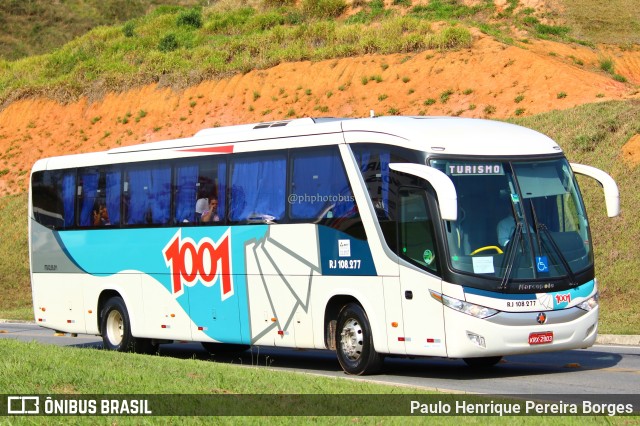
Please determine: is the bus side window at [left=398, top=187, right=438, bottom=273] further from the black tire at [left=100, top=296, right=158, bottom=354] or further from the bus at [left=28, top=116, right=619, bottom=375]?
the black tire at [left=100, top=296, right=158, bottom=354]

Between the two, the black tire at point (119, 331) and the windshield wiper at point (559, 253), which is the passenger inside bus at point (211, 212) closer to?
the black tire at point (119, 331)

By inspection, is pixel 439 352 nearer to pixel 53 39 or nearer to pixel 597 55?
pixel 597 55

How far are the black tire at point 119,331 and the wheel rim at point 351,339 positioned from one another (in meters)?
5.64

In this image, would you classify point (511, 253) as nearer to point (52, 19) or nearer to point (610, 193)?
point (610, 193)

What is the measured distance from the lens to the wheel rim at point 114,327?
19.8m

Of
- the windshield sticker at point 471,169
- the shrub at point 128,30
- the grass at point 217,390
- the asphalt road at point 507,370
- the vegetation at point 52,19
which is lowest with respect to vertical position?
the asphalt road at point 507,370

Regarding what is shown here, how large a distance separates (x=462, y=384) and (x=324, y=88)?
114 feet

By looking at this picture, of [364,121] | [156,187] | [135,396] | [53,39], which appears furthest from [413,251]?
[53,39]

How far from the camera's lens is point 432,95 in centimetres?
4312

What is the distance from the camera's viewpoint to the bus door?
13727mm

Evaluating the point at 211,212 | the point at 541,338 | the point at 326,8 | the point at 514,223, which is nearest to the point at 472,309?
the point at 541,338

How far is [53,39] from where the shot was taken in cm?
9338

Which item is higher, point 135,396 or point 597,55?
point 597,55

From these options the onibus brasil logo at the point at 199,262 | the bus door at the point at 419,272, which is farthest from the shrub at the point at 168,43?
the bus door at the point at 419,272
